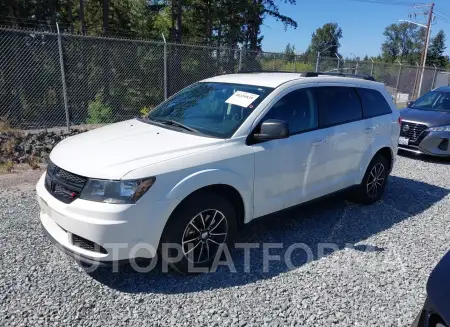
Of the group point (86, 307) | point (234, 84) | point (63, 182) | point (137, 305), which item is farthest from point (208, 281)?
point (234, 84)

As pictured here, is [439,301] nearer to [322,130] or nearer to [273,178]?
[273,178]

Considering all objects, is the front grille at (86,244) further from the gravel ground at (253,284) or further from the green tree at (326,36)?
the green tree at (326,36)

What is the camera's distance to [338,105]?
4.45m

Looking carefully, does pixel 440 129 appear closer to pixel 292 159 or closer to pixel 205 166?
pixel 292 159

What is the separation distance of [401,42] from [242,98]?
391 ft

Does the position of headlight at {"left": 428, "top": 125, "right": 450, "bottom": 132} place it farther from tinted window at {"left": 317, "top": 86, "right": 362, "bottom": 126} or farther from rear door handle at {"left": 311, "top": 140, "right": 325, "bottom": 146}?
rear door handle at {"left": 311, "top": 140, "right": 325, "bottom": 146}

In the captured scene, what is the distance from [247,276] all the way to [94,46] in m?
11.3

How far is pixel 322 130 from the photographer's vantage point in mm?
4121

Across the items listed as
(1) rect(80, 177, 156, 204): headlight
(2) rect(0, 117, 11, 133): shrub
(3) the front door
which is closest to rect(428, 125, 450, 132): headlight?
(3) the front door

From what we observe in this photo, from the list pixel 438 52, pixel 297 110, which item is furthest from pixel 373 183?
pixel 438 52

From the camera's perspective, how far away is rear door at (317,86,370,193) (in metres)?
4.25

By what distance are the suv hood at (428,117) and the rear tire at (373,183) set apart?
11.8 ft

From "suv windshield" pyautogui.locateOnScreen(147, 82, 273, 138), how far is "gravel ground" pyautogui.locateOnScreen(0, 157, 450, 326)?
1317mm

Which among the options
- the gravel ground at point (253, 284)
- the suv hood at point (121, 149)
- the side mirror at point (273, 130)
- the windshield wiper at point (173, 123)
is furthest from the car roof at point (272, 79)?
the gravel ground at point (253, 284)
